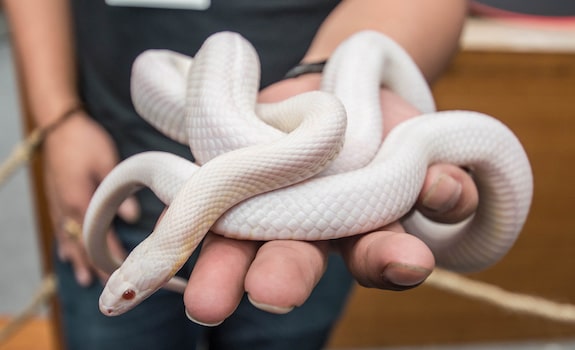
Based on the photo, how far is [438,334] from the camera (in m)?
1.18

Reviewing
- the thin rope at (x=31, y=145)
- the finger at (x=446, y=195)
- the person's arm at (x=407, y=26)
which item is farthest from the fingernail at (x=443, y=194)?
the thin rope at (x=31, y=145)

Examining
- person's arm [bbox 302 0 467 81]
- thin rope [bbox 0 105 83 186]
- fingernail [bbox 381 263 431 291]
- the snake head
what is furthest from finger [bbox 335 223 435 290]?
thin rope [bbox 0 105 83 186]

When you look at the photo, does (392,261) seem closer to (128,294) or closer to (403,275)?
(403,275)

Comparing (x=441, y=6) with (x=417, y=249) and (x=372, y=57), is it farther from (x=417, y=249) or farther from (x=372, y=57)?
(x=417, y=249)

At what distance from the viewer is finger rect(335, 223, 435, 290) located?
386 millimetres

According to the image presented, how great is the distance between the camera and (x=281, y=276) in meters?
0.38

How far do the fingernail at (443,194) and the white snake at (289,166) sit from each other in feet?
0.04

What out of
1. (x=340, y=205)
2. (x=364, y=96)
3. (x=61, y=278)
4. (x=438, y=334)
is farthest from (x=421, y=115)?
(x=438, y=334)

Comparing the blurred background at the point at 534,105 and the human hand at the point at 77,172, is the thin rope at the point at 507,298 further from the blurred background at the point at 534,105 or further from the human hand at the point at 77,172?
the human hand at the point at 77,172

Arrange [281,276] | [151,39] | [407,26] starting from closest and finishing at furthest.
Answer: [281,276], [151,39], [407,26]

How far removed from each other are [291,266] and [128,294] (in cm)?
11

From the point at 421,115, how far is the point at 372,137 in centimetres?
7

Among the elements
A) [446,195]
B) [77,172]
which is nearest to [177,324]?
[77,172]

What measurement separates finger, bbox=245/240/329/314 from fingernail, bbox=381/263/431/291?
0.17 ft
